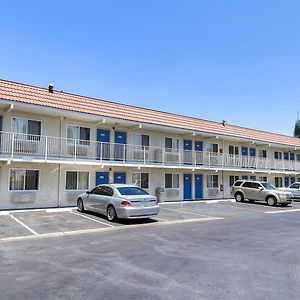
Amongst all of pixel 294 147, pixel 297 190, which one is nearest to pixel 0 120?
pixel 297 190

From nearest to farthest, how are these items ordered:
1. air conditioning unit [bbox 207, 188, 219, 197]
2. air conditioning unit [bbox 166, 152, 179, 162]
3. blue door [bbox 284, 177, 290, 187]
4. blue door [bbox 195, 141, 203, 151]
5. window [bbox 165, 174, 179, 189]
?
air conditioning unit [bbox 166, 152, 179, 162], window [bbox 165, 174, 179, 189], blue door [bbox 195, 141, 203, 151], air conditioning unit [bbox 207, 188, 219, 197], blue door [bbox 284, 177, 290, 187]

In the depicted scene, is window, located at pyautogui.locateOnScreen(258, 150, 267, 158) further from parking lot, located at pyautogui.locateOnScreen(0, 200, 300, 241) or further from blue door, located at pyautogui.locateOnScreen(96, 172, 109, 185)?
blue door, located at pyautogui.locateOnScreen(96, 172, 109, 185)

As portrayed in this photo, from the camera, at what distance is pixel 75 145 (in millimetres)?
17734

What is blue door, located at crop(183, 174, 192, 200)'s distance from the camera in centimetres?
2466

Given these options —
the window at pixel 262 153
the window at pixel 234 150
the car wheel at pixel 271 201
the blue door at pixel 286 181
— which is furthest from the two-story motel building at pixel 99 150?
the blue door at pixel 286 181

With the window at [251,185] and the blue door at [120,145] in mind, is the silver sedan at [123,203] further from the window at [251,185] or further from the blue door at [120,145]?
the window at [251,185]

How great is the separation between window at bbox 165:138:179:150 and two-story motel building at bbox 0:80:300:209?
0.08 m

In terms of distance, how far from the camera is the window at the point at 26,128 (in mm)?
17030

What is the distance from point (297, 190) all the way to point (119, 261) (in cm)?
2510

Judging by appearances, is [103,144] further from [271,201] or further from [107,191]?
[271,201]

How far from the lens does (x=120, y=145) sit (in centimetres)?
2055

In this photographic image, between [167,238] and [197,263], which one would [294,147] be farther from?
[197,263]

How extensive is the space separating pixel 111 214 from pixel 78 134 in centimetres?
754

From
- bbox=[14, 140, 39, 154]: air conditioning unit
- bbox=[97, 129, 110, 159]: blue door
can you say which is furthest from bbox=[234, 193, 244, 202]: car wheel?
bbox=[14, 140, 39, 154]: air conditioning unit
